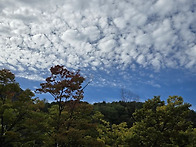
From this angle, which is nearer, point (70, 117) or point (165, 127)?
point (165, 127)

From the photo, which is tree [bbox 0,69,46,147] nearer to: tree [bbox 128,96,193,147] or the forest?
the forest

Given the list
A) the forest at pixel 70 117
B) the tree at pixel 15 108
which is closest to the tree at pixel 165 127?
the forest at pixel 70 117

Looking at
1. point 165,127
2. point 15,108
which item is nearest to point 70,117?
point 15,108

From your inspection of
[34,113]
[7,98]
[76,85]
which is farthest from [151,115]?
[7,98]

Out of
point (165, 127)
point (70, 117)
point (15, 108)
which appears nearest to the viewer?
point (165, 127)

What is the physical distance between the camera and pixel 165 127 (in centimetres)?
1071

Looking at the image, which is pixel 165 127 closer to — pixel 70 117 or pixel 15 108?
pixel 70 117

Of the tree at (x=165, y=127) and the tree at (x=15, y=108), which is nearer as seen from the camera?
the tree at (x=165, y=127)

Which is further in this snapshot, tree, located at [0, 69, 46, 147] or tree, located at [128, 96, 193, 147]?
tree, located at [0, 69, 46, 147]

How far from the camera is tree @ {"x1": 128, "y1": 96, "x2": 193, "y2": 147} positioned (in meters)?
10.1

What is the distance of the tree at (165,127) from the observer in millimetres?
10129

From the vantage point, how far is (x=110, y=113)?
51906 millimetres

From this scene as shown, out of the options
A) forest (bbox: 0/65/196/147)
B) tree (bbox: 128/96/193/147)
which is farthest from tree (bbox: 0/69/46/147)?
tree (bbox: 128/96/193/147)

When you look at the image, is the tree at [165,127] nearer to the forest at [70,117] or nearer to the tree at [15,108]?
the forest at [70,117]
